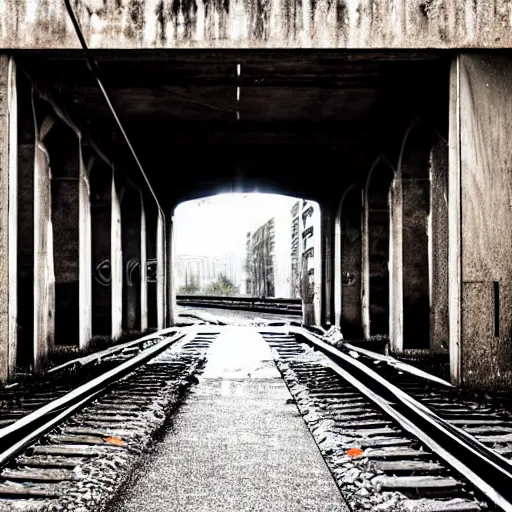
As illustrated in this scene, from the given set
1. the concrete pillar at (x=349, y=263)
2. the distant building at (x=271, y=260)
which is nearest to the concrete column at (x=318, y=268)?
the concrete pillar at (x=349, y=263)

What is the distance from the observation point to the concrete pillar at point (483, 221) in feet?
21.3

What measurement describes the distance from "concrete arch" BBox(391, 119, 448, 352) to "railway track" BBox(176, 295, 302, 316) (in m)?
15.7

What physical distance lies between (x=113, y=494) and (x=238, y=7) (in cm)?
499

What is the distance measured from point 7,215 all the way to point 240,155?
7293 mm

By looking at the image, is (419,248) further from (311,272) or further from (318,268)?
(311,272)

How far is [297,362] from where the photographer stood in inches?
355

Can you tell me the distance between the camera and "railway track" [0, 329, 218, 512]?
3.15 meters

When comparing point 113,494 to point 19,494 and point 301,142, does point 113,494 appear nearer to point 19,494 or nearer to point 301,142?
point 19,494

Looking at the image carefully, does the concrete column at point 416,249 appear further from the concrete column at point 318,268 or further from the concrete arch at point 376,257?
the concrete column at point 318,268

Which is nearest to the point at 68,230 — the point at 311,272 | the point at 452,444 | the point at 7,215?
the point at 7,215

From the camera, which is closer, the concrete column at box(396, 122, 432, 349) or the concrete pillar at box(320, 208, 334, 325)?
the concrete column at box(396, 122, 432, 349)

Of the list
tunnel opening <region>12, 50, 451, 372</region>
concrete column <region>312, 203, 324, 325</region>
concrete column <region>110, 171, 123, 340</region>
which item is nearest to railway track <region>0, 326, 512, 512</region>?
tunnel opening <region>12, 50, 451, 372</region>

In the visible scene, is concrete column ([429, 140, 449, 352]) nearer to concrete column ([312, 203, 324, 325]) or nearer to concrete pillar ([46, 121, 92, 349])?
concrete pillar ([46, 121, 92, 349])

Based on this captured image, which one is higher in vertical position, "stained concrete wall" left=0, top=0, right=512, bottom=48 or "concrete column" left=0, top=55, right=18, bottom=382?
"stained concrete wall" left=0, top=0, right=512, bottom=48
